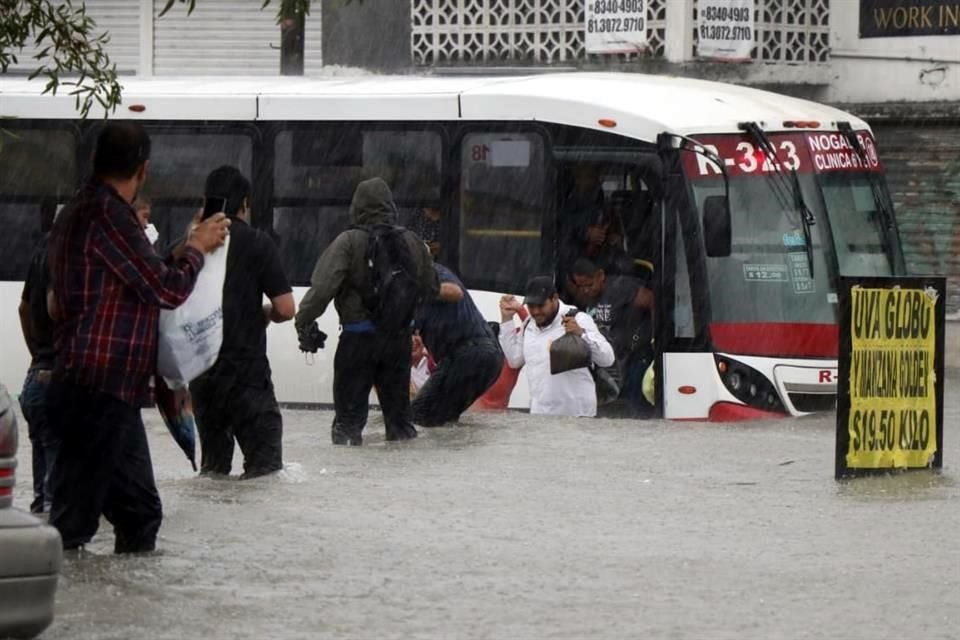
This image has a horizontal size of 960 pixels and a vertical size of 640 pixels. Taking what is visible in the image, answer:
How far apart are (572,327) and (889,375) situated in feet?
12.3

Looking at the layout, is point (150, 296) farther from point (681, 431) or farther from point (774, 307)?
point (774, 307)

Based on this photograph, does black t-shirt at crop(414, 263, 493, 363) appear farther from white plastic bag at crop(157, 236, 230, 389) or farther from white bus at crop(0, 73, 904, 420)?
white plastic bag at crop(157, 236, 230, 389)

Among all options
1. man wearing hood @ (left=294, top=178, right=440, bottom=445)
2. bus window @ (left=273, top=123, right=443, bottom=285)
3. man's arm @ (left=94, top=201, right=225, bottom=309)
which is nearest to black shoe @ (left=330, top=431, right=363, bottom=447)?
man wearing hood @ (left=294, top=178, right=440, bottom=445)

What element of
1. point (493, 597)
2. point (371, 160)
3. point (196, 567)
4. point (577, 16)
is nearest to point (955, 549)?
point (493, 597)

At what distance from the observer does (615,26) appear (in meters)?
25.8

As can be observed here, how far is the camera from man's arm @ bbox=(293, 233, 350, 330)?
13.7 m

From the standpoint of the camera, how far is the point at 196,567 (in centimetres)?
902

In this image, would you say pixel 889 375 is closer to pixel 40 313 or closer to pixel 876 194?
pixel 40 313

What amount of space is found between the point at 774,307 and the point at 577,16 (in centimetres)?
982

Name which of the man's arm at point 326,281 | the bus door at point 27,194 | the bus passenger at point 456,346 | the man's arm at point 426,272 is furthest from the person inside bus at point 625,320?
the bus door at point 27,194

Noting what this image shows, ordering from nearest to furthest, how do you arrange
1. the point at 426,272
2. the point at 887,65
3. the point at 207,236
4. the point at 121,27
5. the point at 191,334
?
1. the point at 207,236
2. the point at 191,334
3. the point at 426,272
4. the point at 887,65
5. the point at 121,27

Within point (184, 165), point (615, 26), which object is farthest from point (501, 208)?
point (615, 26)

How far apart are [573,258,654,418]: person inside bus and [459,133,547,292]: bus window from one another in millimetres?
661

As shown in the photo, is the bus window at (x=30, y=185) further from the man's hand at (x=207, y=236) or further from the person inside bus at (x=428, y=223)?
the man's hand at (x=207, y=236)
